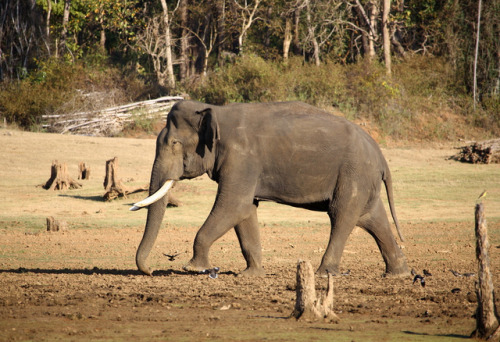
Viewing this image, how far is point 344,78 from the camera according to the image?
29.6 metres

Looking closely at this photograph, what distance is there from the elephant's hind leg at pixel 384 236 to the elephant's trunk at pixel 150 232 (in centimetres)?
256

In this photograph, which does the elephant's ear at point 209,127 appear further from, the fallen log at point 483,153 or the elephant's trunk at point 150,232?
the fallen log at point 483,153

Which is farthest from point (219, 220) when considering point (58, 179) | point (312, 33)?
point (312, 33)

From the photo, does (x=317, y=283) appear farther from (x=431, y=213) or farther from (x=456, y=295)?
(x=431, y=213)

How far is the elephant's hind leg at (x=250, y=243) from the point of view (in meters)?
9.27

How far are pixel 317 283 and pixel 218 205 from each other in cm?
149

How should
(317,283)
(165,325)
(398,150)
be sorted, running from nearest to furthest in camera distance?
(165,325)
(317,283)
(398,150)

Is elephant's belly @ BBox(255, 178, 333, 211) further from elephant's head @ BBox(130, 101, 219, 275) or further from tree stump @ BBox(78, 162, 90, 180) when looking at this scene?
tree stump @ BBox(78, 162, 90, 180)

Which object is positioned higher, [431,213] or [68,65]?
[68,65]

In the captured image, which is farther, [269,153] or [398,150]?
[398,150]

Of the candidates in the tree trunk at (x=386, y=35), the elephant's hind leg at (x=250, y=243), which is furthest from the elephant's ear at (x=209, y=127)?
the tree trunk at (x=386, y=35)

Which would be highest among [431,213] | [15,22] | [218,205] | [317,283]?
[15,22]

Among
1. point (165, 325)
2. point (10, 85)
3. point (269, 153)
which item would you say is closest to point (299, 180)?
point (269, 153)

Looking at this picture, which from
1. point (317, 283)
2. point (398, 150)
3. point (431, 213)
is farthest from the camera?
point (398, 150)
